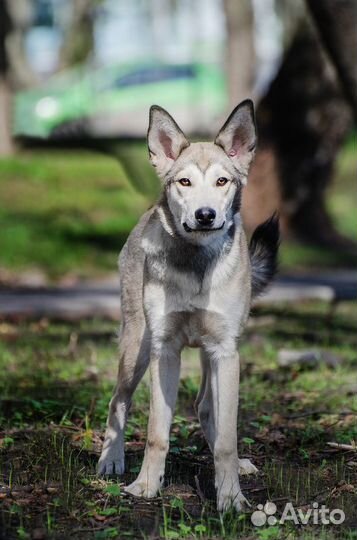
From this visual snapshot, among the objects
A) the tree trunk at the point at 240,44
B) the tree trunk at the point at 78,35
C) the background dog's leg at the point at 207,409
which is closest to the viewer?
the background dog's leg at the point at 207,409

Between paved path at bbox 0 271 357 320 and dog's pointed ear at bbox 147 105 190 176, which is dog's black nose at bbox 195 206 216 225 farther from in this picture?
paved path at bbox 0 271 357 320

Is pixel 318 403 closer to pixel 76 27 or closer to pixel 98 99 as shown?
pixel 98 99

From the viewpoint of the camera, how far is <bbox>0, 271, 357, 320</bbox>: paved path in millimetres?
10359

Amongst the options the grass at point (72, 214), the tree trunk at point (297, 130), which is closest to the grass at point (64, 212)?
the grass at point (72, 214)

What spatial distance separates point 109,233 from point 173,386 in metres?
9.26

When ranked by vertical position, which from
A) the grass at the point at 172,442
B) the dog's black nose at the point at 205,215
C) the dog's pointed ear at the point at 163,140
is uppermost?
the dog's pointed ear at the point at 163,140

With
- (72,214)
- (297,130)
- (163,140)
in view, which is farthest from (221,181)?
(72,214)

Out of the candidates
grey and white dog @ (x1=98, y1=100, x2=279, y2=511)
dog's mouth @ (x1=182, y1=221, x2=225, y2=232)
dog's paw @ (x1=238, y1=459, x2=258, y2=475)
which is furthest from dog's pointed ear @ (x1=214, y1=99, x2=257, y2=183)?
dog's paw @ (x1=238, y1=459, x2=258, y2=475)

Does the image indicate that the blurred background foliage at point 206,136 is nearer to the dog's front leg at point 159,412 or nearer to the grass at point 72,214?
the grass at point 72,214

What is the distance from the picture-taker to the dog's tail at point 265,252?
5852 millimetres

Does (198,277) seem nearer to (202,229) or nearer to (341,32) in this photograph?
(202,229)

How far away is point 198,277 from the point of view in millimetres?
4965

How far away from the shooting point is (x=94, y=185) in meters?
16.8

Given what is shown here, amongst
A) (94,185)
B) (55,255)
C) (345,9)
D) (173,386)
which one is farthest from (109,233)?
(173,386)
